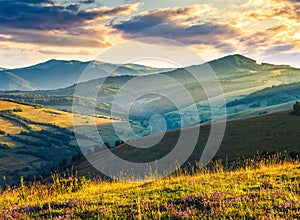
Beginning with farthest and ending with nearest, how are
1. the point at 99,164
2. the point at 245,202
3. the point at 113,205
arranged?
1. the point at 99,164
2. the point at 113,205
3. the point at 245,202

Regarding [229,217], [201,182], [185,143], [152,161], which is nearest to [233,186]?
[201,182]

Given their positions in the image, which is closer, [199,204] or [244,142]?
[199,204]

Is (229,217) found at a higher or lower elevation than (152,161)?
higher

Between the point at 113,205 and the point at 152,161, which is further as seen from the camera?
the point at 152,161

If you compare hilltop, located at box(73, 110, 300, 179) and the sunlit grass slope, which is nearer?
the sunlit grass slope

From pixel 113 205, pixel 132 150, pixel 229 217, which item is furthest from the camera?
pixel 132 150

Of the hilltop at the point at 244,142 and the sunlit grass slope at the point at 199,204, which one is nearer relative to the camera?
the sunlit grass slope at the point at 199,204

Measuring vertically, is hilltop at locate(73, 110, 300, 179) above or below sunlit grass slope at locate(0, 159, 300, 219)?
below

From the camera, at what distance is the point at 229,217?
31.3 feet

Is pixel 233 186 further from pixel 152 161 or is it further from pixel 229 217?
pixel 152 161

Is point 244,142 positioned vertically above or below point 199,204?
below

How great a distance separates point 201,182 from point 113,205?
5.06 m

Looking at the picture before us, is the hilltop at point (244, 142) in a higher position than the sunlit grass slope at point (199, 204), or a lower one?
lower

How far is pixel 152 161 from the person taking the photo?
228ft
